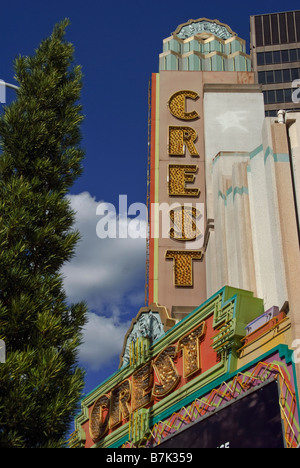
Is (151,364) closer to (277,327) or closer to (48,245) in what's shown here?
(277,327)

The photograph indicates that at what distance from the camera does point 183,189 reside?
2244 centimetres

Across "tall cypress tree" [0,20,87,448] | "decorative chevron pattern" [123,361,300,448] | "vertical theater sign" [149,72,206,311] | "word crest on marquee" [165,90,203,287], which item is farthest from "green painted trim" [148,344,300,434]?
"word crest on marquee" [165,90,203,287]

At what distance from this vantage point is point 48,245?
8.80 metres

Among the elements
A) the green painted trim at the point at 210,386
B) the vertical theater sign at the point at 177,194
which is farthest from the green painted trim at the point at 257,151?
the vertical theater sign at the point at 177,194

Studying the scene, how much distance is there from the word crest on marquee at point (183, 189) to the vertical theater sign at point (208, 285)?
4cm

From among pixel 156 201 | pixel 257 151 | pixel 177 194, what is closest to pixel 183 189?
pixel 177 194

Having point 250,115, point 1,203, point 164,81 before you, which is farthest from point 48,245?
point 164,81

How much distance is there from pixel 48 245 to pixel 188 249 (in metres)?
13.1

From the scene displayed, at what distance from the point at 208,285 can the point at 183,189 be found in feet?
14.0

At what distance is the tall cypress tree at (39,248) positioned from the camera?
24.7ft

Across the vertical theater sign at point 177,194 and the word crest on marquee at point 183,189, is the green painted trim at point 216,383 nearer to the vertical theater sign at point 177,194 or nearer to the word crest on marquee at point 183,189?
the vertical theater sign at point 177,194

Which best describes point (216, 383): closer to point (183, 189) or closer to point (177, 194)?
point (177, 194)

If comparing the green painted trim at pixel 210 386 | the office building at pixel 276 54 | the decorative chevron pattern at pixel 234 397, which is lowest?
the decorative chevron pattern at pixel 234 397

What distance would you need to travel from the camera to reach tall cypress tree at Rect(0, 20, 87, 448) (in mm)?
7543
